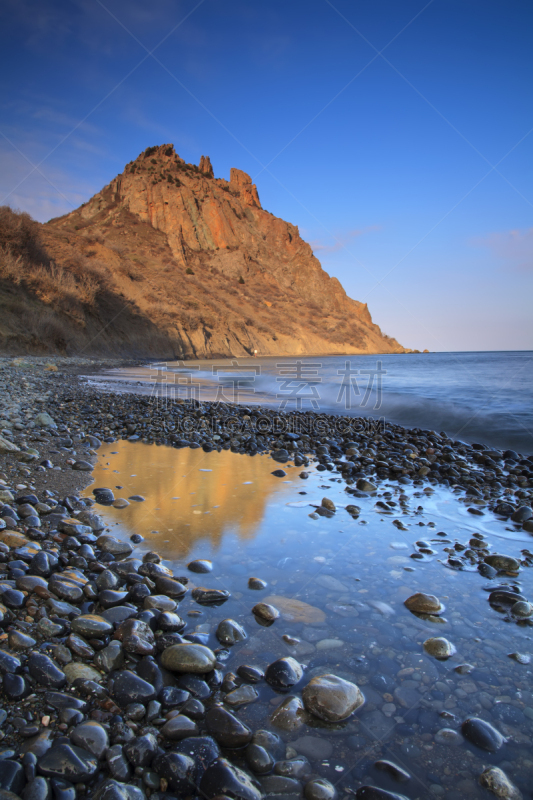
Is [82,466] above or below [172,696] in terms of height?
above

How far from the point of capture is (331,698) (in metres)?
1.61

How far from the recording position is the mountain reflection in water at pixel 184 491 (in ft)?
10.7

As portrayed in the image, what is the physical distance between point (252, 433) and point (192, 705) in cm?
570

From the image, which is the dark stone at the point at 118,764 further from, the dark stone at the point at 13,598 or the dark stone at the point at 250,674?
the dark stone at the point at 13,598

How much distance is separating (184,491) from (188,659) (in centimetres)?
252

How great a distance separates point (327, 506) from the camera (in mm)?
3908

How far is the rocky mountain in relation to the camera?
2952 centimetres

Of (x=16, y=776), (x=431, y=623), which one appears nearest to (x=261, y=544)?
(x=431, y=623)

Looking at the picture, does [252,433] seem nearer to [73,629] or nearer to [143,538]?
[143,538]

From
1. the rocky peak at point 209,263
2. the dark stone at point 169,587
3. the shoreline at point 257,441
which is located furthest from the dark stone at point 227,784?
the rocky peak at point 209,263

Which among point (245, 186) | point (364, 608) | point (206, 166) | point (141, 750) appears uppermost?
point (206, 166)

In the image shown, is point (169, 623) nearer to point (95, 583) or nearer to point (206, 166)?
point (95, 583)

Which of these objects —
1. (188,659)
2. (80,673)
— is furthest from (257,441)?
(80,673)

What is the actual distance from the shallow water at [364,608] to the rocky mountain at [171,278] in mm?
24017
